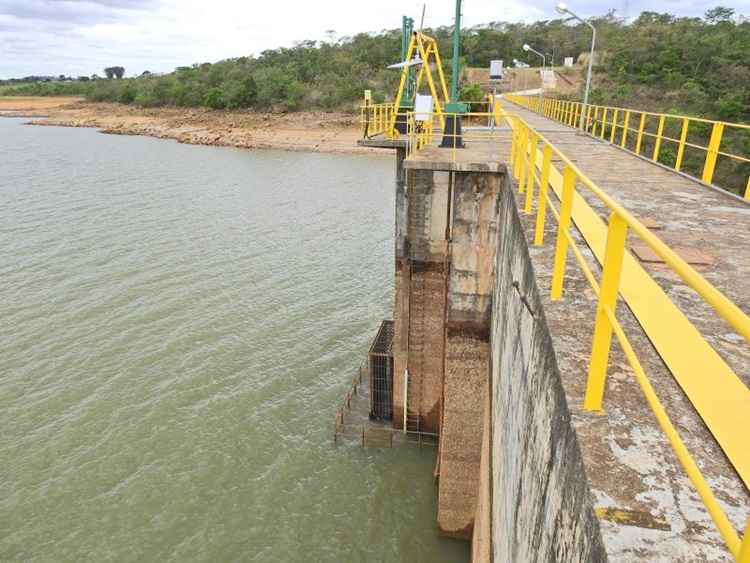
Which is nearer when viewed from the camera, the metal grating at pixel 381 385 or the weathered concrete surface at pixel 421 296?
the weathered concrete surface at pixel 421 296

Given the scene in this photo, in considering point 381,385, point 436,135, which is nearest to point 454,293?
point 381,385

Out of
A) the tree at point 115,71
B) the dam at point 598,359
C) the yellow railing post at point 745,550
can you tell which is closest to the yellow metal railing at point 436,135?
the dam at point 598,359

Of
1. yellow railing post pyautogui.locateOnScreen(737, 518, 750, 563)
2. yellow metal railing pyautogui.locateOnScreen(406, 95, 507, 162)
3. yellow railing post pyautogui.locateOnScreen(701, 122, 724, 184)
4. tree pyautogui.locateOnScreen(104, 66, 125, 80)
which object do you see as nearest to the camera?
yellow railing post pyautogui.locateOnScreen(737, 518, 750, 563)

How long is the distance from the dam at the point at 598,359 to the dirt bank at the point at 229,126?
44748 millimetres

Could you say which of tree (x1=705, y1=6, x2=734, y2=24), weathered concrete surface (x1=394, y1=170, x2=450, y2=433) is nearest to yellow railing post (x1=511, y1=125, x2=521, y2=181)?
weathered concrete surface (x1=394, y1=170, x2=450, y2=433)

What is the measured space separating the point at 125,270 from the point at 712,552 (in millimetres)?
20177

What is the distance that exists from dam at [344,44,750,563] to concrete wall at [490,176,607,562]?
0.02 metres

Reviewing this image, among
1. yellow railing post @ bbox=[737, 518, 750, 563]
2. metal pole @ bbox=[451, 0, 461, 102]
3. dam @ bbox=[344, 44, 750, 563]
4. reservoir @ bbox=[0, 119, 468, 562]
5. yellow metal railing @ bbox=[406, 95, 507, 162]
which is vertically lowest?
reservoir @ bbox=[0, 119, 468, 562]

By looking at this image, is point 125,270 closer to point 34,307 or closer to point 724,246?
point 34,307

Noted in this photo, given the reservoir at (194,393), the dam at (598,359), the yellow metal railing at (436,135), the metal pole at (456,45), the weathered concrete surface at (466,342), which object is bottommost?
the reservoir at (194,393)

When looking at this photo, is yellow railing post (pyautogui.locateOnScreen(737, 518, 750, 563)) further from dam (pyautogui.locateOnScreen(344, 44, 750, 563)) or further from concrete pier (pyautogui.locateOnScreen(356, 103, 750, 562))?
concrete pier (pyautogui.locateOnScreen(356, 103, 750, 562))

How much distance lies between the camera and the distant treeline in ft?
171

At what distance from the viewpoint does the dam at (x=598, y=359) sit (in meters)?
1.95

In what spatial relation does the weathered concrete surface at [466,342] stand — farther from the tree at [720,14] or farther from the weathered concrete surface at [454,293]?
the tree at [720,14]
